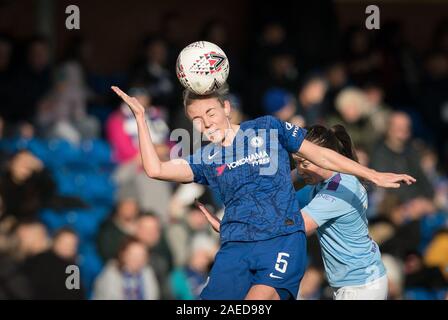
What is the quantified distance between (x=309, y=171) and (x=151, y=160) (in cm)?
126

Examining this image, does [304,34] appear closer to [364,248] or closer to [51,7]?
[51,7]

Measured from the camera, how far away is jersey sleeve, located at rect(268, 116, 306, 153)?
756cm

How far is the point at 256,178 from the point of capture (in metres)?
7.42

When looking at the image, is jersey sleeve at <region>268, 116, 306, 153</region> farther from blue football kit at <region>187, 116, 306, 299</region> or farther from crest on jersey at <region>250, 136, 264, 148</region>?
crest on jersey at <region>250, 136, 264, 148</region>

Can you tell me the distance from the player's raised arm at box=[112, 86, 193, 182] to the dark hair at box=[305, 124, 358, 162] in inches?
37.0

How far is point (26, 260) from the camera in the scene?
11.5 m

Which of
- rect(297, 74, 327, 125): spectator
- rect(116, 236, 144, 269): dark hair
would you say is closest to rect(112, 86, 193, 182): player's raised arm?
rect(116, 236, 144, 269): dark hair

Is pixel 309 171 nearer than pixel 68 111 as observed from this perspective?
Yes

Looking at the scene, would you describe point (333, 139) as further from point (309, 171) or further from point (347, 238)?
point (347, 238)

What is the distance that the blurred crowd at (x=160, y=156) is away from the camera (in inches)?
466

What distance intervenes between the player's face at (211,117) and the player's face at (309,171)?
0.70 meters

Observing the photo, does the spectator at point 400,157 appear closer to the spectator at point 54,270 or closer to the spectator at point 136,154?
the spectator at point 136,154

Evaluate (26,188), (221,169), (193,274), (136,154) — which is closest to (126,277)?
(193,274)

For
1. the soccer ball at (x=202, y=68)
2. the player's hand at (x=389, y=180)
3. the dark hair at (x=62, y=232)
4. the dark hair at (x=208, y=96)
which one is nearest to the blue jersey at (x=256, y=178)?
the dark hair at (x=208, y=96)
